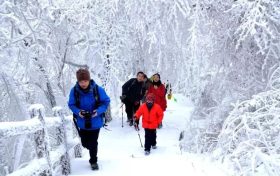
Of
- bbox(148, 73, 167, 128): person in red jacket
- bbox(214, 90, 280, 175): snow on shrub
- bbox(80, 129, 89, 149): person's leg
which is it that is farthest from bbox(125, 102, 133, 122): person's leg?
bbox(214, 90, 280, 175): snow on shrub

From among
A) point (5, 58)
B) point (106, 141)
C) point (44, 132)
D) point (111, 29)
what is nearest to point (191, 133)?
point (106, 141)

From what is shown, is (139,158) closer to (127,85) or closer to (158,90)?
(158,90)

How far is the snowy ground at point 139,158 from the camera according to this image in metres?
6.61

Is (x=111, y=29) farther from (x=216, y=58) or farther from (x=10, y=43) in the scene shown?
(x=10, y=43)

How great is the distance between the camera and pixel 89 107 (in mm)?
6789

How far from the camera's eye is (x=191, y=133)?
11.1m

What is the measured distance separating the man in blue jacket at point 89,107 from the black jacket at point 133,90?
585 cm

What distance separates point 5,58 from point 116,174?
3.23m

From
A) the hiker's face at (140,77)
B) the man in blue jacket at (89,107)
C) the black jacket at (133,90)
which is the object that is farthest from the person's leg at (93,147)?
the black jacket at (133,90)

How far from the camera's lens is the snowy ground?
21.7ft

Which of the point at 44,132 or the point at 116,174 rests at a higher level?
the point at 44,132

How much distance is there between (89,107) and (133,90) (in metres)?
5.99

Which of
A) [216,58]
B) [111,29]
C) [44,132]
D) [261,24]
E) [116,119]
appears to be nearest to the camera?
[44,132]

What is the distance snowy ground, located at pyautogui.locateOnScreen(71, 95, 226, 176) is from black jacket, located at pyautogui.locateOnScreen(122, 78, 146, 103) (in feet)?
3.36
